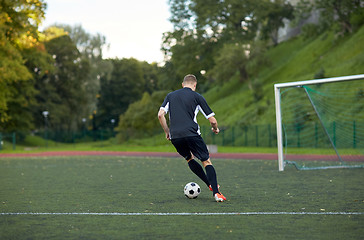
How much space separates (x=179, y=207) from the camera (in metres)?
7.54

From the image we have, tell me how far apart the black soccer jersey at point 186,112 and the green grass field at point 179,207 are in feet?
3.53

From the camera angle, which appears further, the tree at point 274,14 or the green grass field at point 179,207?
the tree at point 274,14

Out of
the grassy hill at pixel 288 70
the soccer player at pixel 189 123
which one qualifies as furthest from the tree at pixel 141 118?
the soccer player at pixel 189 123

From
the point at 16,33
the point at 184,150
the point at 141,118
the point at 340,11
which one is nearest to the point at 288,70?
the point at 340,11

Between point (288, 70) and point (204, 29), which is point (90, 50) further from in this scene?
point (288, 70)

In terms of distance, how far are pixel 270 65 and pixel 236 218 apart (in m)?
48.4

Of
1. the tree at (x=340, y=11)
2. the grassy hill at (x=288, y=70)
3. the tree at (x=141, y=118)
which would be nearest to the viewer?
the grassy hill at (x=288, y=70)

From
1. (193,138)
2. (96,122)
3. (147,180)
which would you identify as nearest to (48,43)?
(96,122)

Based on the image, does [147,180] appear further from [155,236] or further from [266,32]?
[266,32]

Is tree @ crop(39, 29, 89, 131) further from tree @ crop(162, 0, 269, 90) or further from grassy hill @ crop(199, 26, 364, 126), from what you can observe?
grassy hill @ crop(199, 26, 364, 126)

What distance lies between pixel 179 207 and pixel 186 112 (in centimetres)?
149

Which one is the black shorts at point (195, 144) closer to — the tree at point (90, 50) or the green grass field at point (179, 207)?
the green grass field at point (179, 207)

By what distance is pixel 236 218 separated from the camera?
21.1 feet

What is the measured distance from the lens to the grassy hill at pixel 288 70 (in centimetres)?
4213
